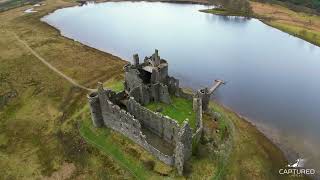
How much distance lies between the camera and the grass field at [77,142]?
4359 cm

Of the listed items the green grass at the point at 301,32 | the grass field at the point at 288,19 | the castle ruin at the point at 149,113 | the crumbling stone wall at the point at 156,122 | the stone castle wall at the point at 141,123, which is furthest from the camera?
the grass field at the point at 288,19

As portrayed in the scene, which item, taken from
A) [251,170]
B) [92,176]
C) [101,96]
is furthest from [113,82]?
[251,170]

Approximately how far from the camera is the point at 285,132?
54594 millimetres

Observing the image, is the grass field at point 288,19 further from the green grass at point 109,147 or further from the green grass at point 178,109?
the green grass at point 109,147

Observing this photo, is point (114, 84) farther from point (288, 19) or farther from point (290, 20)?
point (288, 19)

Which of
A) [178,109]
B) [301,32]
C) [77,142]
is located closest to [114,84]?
[178,109]

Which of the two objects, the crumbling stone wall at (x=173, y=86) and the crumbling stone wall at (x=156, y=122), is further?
the crumbling stone wall at (x=173, y=86)

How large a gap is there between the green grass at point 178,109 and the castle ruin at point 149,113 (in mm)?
748

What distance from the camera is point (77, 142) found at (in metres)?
48.7

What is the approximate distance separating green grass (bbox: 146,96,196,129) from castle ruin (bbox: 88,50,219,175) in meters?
0.75

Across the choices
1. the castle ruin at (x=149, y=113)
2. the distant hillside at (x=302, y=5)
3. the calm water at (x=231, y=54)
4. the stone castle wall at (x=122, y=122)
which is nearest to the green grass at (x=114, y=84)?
the castle ruin at (x=149, y=113)

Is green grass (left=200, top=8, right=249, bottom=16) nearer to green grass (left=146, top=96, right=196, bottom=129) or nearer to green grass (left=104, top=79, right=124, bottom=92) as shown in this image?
green grass (left=104, top=79, right=124, bottom=92)

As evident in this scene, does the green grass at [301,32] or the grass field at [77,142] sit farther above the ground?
the green grass at [301,32]

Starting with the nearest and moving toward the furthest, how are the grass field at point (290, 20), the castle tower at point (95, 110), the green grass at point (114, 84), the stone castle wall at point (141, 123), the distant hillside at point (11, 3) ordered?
the stone castle wall at point (141, 123) → the castle tower at point (95, 110) → the green grass at point (114, 84) → the grass field at point (290, 20) → the distant hillside at point (11, 3)
